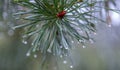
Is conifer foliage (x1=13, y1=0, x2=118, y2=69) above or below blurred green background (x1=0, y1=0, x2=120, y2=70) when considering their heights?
above

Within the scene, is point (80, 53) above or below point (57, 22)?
below

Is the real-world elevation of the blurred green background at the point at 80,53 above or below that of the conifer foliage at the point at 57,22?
below

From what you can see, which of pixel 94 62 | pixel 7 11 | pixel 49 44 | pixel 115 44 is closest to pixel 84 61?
pixel 94 62

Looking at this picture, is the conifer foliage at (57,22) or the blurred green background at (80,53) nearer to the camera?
the conifer foliage at (57,22)

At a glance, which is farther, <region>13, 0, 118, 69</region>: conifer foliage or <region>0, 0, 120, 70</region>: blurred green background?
<region>0, 0, 120, 70</region>: blurred green background

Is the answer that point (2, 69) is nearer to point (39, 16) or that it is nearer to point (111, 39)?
point (111, 39)

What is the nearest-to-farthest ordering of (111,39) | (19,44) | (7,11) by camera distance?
(7,11) → (19,44) → (111,39)

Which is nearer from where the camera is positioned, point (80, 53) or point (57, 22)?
point (57, 22)

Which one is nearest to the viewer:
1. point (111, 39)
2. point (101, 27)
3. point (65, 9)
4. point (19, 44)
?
point (65, 9)
